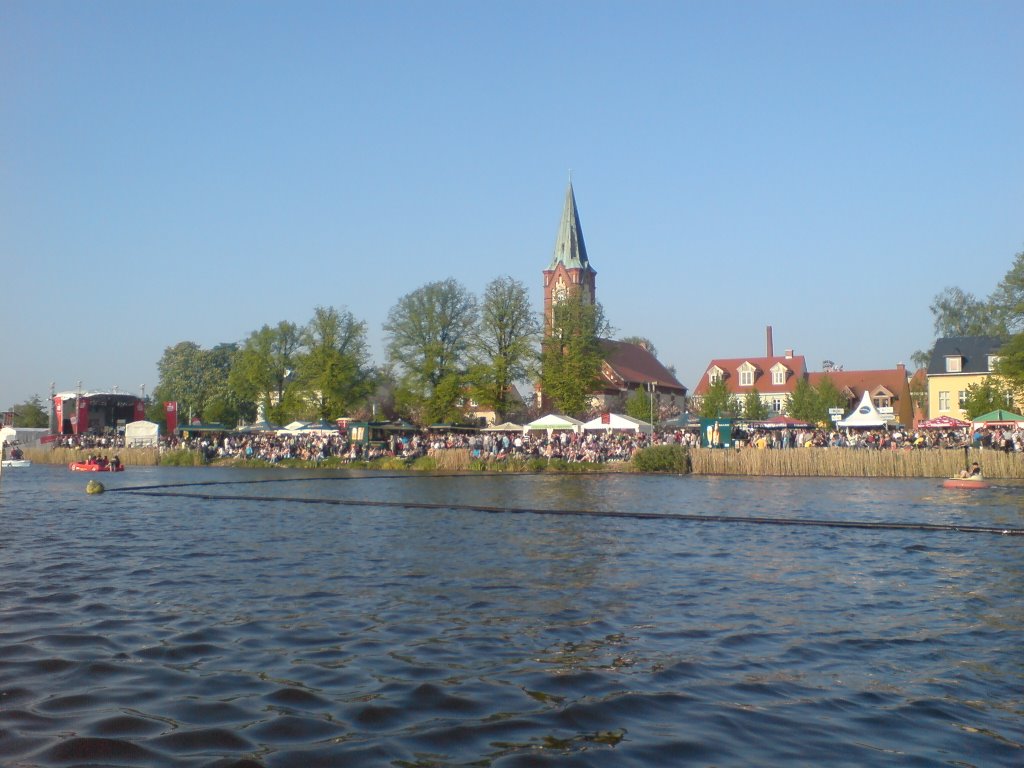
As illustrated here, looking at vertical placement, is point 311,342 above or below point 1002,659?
above

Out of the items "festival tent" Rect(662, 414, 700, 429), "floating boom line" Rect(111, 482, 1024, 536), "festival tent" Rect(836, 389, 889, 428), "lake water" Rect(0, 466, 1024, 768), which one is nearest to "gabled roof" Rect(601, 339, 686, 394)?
"festival tent" Rect(662, 414, 700, 429)

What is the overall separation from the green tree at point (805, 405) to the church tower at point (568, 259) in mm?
29697

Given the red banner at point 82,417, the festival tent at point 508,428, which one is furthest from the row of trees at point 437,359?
the red banner at point 82,417

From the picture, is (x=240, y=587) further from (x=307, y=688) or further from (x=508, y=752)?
(x=508, y=752)

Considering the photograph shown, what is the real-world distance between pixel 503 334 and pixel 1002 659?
59.0m

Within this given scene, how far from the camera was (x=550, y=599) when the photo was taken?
11.9 meters

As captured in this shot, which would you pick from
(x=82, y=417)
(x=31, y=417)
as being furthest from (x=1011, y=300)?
(x=31, y=417)

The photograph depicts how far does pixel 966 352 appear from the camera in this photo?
Result: 69688mm

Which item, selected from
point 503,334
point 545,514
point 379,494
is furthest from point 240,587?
point 503,334

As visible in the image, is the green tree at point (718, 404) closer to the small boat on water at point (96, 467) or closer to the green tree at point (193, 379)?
the small boat on water at point (96, 467)

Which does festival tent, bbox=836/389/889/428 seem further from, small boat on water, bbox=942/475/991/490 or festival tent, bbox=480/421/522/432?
festival tent, bbox=480/421/522/432

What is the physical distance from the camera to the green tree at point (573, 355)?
63.7m

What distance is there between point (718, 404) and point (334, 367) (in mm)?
32535

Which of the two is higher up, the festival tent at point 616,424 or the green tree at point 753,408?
the green tree at point 753,408
